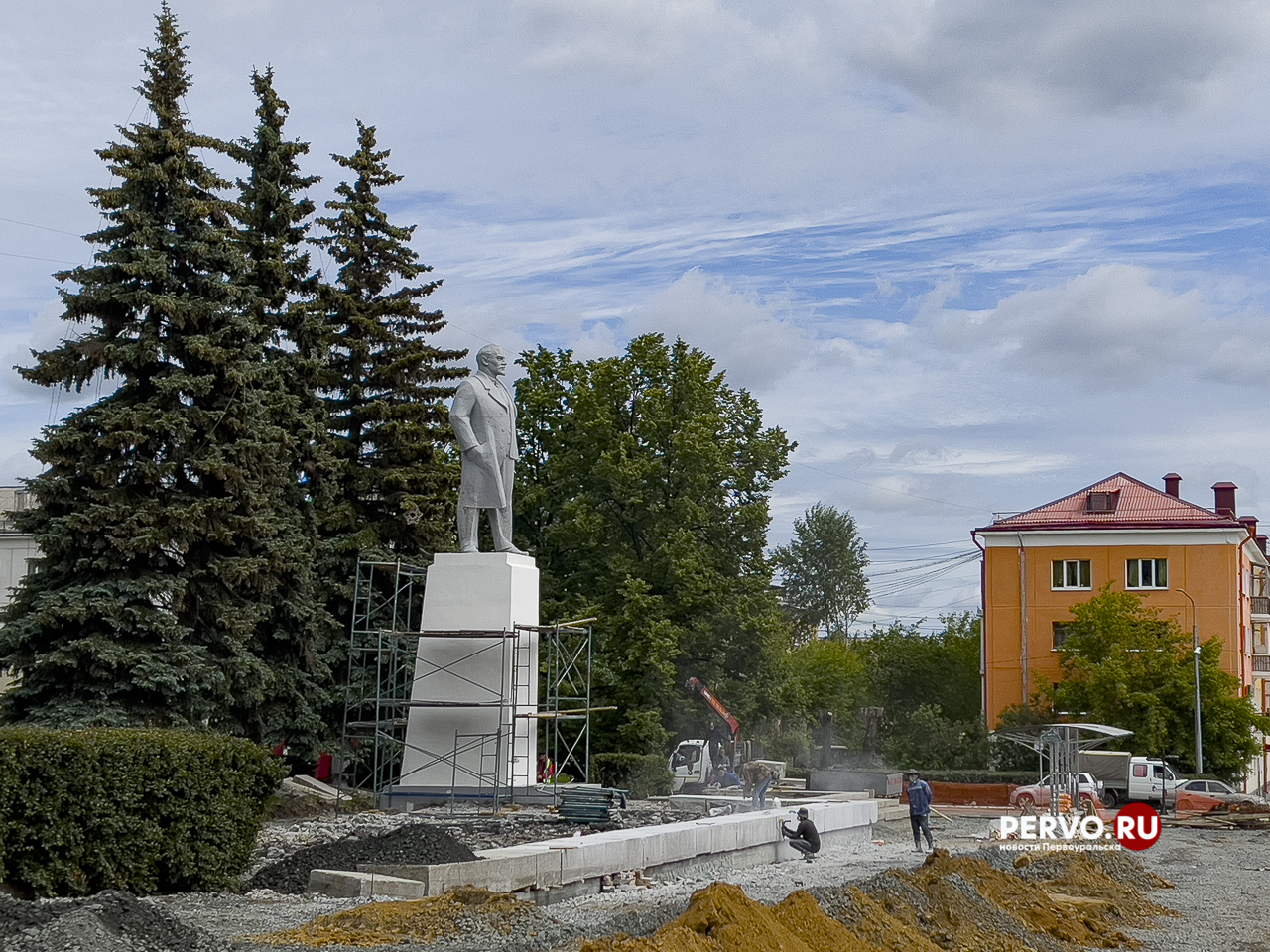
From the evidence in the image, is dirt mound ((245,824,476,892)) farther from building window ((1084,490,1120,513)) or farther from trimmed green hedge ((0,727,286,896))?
building window ((1084,490,1120,513))

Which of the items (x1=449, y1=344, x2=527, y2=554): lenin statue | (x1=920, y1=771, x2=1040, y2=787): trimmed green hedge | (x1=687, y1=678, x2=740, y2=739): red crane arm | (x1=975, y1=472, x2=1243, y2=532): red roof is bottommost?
(x1=920, y1=771, x2=1040, y2=787): trimmed green hedge

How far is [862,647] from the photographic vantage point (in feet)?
244

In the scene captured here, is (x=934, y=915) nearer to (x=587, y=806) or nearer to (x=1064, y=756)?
(x=587, y=806)

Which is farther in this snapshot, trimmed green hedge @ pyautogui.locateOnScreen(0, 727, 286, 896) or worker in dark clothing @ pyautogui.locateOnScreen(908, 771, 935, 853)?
worker in dark clothing @ pyautogui.locateOnScreen(908, 771, 935, 853)

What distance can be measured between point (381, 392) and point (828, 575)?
63344mm

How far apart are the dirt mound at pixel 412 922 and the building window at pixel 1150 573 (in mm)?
39824

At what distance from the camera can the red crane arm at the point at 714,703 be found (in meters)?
33.1

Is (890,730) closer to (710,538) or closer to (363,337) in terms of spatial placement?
(710,538)

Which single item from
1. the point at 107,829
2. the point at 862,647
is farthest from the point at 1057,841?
the point at 862,647

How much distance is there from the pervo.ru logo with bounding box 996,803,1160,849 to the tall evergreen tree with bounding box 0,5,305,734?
12165 mm

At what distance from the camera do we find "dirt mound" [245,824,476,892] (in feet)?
43.1

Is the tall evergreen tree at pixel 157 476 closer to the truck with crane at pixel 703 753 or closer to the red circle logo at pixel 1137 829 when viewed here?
the truck with crane at pixel 703 753

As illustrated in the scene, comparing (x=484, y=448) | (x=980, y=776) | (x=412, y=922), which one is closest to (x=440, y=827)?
(x=412, y=922)

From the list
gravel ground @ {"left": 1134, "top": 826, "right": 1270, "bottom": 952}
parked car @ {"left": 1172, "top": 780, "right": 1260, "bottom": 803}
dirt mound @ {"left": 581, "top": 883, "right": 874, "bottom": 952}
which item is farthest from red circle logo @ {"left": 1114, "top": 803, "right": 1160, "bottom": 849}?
dirt mound @ {"left": 581, "top": 883, "right": 874, "bottom": 952}
